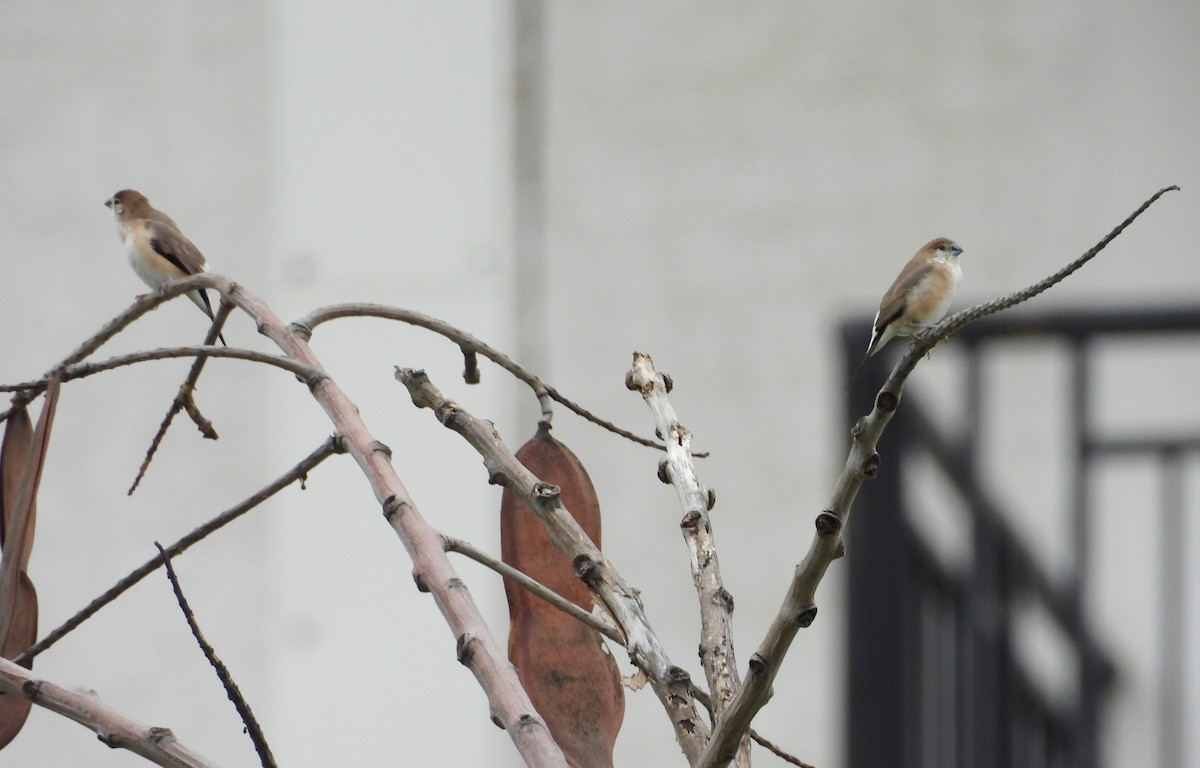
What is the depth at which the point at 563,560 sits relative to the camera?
2.98 ft

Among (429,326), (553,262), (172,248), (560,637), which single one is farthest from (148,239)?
(553,262)

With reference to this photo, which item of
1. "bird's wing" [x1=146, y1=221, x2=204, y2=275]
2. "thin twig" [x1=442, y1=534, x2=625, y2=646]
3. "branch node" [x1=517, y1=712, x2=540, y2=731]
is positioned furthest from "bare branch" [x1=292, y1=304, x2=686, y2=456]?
"bird's wing" [x1=146, y1=221, x2=204, y2=275]

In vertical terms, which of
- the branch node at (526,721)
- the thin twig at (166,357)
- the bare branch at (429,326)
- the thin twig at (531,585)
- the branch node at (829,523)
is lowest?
the branch node at (526,721)

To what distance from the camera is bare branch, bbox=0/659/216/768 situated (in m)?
0.72

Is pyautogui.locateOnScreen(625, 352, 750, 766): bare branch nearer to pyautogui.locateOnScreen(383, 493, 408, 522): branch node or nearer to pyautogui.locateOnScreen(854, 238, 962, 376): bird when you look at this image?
pyautogui.locateOnScreen(383, 493, 408, 522): branch node

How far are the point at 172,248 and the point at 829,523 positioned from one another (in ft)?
4.75

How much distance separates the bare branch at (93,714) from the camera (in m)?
0.72

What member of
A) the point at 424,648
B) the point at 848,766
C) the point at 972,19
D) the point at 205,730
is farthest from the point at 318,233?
the point at 848,766

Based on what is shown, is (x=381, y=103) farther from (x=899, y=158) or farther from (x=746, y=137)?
(x=899, y=158)

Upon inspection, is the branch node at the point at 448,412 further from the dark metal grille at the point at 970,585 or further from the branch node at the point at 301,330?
the dark metal grille at the point at 970,585

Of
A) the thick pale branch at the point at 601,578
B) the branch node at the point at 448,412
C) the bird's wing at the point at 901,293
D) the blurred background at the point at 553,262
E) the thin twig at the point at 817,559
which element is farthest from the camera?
the blurred background at the point at 553,262

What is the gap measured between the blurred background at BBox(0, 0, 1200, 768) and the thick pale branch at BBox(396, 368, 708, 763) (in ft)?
8.50

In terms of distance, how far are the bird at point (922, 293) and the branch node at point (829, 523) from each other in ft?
2.00

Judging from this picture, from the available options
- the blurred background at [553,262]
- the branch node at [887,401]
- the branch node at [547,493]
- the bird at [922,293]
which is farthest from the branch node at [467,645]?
the blurred background at [553,262]
